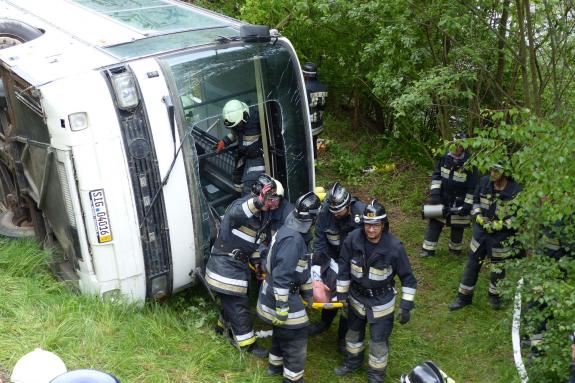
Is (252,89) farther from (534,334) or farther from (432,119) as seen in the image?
(432,119)

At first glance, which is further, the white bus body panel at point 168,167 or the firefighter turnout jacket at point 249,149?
the firefighter turnout jacket at point 249,149

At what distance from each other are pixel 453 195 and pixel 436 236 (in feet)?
1.51

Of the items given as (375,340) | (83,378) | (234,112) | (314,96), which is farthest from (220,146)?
(83,378)

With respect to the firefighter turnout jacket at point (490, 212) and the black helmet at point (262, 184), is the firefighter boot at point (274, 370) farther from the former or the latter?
the firefighter turnout jacket at point (490, 212)

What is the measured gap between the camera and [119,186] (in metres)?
4.66

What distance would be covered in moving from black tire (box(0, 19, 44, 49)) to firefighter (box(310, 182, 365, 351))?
2870 mm

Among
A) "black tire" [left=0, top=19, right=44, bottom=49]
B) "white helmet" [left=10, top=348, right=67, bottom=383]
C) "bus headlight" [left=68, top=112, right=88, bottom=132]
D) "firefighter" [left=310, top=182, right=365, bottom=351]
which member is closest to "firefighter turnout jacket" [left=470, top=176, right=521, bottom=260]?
"firefighter" [left=310, top=182, right=365, bottom=351]

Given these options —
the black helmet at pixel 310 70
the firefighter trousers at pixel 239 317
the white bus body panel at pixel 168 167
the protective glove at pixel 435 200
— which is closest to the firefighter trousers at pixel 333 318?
the firefighter trousers at pixel 239 317

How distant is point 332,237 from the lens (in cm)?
568

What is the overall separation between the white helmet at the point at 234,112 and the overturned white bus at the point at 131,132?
7cm

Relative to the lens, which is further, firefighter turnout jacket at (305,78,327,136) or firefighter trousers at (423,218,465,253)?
firefighter turnout jacket at (305,78,327,136)

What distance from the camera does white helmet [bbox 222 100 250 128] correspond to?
5.37 m

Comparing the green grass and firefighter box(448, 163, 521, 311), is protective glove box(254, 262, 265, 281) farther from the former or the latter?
firefighter box(448, 163, 521, 311)

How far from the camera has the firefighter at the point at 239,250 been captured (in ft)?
16.7
